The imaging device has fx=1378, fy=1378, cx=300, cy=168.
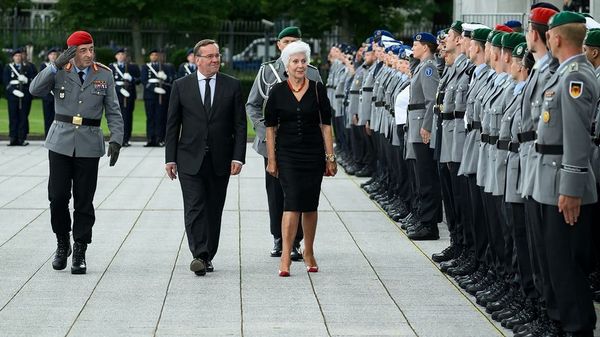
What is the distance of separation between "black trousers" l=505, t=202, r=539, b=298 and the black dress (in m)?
2.53

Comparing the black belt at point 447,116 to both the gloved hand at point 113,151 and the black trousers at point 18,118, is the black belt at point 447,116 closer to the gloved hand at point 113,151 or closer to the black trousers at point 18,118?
the gloved hand at point 113,151

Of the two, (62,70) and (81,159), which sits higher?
(62,70)

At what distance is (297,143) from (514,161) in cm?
274

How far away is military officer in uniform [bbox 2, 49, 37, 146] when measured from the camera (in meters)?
28.0

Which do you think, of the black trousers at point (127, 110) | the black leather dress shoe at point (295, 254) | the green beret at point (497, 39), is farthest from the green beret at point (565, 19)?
the black trousers at point (127, 110)

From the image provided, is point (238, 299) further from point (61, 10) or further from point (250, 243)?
point (61, 10)

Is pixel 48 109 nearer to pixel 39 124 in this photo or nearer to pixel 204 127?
pixel 39 124

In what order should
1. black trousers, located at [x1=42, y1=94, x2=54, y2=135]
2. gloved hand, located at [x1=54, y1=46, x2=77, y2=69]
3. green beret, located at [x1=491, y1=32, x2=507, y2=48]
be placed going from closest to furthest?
green beret, located at [x1=491, y1=32, x2=507, y2=48] → gloved hand, located at [x1=54, y1=46, x2=77, y2=69] → black trousers, located at [x1=42, y1=94, x2=54, y2=135]

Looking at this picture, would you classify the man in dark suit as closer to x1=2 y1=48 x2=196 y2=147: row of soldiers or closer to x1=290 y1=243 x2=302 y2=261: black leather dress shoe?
x1=290 y1=243 x2=302 y2=261: black leather dress shoe

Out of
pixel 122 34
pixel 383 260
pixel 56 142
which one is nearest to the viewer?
pixel 56 142

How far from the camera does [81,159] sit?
1160cm

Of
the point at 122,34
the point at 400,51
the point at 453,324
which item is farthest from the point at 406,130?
the point at 122,34

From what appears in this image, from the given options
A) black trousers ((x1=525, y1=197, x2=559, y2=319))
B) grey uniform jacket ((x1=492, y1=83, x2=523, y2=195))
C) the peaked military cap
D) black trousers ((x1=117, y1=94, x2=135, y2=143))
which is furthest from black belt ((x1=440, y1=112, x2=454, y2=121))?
black trousers ((x1=117, y1=94, x2=135, y2=143))

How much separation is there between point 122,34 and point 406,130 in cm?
3647
